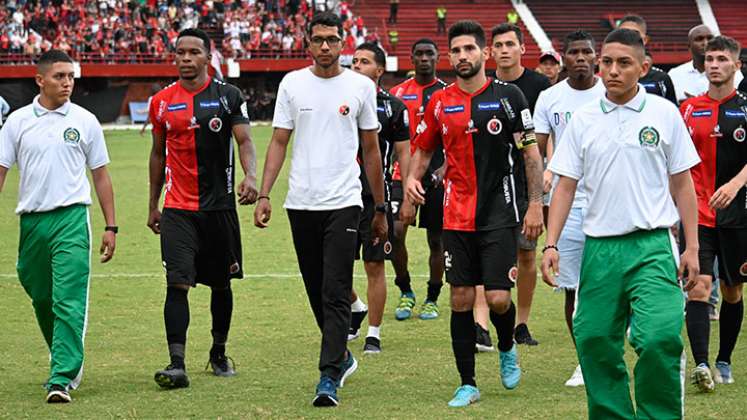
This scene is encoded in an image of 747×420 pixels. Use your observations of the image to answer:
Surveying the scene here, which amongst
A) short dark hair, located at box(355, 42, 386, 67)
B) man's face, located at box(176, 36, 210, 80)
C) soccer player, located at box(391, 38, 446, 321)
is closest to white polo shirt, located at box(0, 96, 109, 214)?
man's face, located at box(176, 36, 210, 80)

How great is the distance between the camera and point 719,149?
27.9 feet

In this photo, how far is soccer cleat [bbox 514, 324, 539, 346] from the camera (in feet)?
33.0

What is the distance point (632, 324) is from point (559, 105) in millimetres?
3234

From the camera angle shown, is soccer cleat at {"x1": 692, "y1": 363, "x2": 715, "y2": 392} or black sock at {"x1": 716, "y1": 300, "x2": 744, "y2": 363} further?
black sock at {"x1": 716, "y1": 300, "x2": 744, "y2": 363}

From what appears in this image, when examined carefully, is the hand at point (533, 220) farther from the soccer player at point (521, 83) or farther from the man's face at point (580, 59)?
the soccer player at point (521, 83)

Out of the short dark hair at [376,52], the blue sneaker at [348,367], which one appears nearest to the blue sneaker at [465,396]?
the blue sneaker at [348,367]

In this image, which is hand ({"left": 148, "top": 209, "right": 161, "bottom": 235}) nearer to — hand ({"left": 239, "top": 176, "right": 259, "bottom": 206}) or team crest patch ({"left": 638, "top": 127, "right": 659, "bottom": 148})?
hand ({"left": 239, "top": 176, "right": 259, "bottom": 206})

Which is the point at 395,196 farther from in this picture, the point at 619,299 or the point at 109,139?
the point at 109,139

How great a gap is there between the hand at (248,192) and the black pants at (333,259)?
293 mm

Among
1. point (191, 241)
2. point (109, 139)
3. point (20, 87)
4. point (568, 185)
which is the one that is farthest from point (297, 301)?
point (20, 87)

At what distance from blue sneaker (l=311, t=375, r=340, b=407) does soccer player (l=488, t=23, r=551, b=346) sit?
248 cm

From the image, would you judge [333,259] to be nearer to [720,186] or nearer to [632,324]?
[632,324]

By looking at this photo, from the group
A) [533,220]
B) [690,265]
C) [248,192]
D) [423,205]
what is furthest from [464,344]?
[423,205]

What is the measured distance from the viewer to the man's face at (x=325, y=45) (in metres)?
8.12
